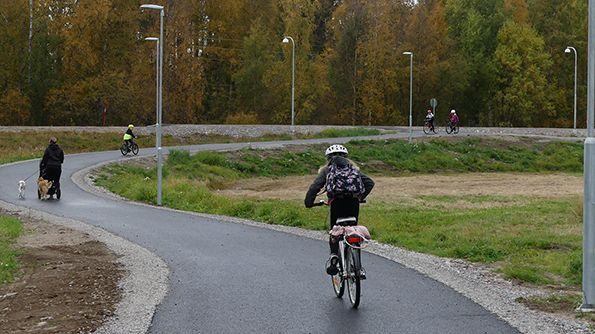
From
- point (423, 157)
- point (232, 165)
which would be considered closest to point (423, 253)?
point (232, 165)

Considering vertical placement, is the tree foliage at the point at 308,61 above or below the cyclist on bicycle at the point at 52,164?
above

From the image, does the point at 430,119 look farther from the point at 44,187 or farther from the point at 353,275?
the point at 353,275

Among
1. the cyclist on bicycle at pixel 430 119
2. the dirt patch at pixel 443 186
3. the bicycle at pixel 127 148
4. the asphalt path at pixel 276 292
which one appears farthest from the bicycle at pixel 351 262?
the cyclist on bicycle at pixel 430 119

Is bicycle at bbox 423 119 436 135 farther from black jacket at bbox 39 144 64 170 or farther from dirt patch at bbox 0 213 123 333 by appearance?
dirt patch at bbox 0 213 123 333

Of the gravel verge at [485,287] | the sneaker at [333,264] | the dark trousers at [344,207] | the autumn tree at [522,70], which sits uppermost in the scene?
the autumn tree at [522,70]

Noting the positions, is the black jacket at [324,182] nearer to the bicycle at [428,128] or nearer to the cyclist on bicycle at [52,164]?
the cyclist on bicycle at [52,164]

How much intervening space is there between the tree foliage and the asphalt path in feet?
181

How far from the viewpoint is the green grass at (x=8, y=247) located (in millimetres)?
14062

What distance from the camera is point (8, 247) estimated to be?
56.6 feet

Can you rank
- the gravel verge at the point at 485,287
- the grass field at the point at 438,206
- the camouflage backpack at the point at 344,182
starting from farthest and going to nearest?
the grass field at the point at 438,206, the camouflage backpack at the point at 344,182, the gravel verge at the point at 485,287

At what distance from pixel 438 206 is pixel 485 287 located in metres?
18.1

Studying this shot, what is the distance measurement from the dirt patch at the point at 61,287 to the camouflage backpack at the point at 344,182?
9.71ft

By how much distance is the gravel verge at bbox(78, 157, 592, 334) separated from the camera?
31.9ft

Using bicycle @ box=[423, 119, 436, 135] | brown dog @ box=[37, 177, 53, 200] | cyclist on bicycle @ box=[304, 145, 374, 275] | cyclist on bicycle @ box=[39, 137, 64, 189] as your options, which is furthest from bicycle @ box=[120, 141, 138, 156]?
cyclist on bicycle @ box=[304, 145, 374, 275]
